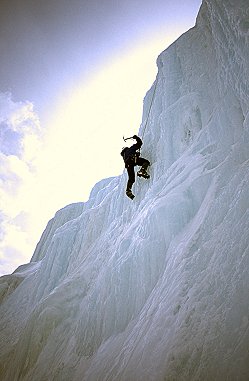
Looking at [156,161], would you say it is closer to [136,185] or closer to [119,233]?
[136,185]

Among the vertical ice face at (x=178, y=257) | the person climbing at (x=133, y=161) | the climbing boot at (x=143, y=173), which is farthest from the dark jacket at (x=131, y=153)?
the vertical ice face at (x=178, y=257)

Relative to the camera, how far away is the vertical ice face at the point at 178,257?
4.27 meters

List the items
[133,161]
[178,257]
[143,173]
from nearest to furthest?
[178,257], [143,173], [133,161]

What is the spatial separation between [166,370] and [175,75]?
9813 millimetres

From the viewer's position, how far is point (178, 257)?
6.23 meters

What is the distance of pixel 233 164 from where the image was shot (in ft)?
19.5

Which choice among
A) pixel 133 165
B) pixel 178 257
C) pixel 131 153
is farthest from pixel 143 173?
pixel 178 257

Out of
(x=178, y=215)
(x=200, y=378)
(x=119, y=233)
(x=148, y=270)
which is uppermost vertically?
(x=119, y=233)

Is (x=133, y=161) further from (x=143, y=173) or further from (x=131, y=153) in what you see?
(x=143, y=173)

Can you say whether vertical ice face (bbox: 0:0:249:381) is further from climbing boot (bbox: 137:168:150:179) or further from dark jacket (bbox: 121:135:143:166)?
dark jacket (bbox: 121:135:143:166)

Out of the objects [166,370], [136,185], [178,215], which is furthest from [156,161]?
[166,370]

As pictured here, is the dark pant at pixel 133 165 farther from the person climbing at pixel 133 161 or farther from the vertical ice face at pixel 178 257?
the vertical ice face at pixel 178 257

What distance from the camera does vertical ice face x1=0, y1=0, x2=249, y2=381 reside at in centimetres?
427

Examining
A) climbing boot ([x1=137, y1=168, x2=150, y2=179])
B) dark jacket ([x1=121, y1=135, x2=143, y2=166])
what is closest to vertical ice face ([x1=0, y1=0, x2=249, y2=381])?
climbing boot ([x1=137, y1=168, x2=150, y2=179])
